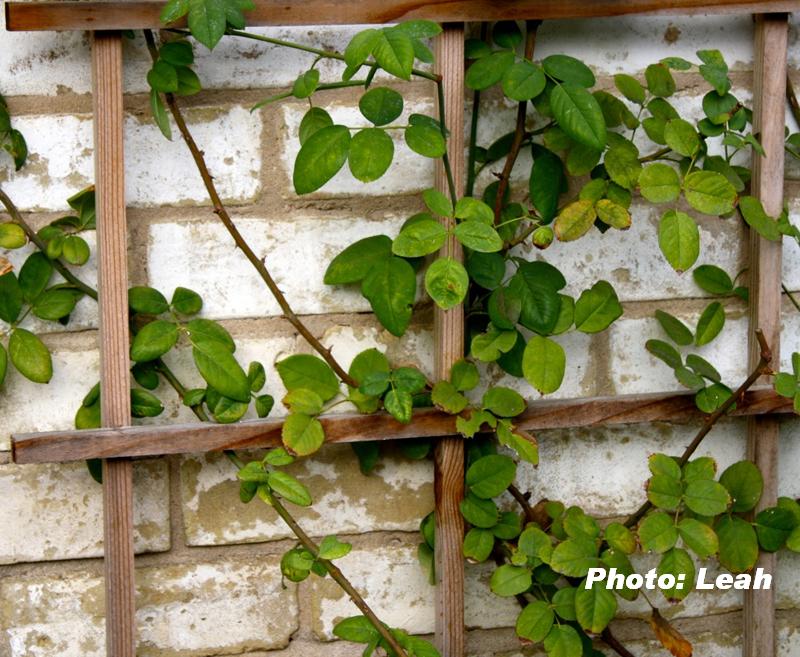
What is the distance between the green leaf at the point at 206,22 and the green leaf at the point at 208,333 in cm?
31

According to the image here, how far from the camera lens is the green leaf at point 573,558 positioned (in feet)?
4.07

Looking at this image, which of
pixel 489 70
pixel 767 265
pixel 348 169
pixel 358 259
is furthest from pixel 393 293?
pixel 767 265

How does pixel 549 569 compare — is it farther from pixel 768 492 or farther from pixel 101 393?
pixel 101 393

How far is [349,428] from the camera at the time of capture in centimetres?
121

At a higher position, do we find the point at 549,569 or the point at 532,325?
the point at 532,325

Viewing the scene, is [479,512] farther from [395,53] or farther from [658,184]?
[395,53]

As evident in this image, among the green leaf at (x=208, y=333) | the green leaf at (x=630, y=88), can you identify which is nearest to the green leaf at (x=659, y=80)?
the green leaf at (x=630, y=88)

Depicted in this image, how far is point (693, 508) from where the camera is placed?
1228 millimetres

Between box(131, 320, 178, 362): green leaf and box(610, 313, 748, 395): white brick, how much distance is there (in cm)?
54

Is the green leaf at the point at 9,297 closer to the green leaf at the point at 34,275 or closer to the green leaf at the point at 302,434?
the green leaf at the point at 34,275

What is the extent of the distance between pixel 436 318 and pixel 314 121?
27cm

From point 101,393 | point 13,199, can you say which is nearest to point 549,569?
point 101,393

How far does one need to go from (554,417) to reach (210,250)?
450 millimetres

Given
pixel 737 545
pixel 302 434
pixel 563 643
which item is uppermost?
pixel 302 434
